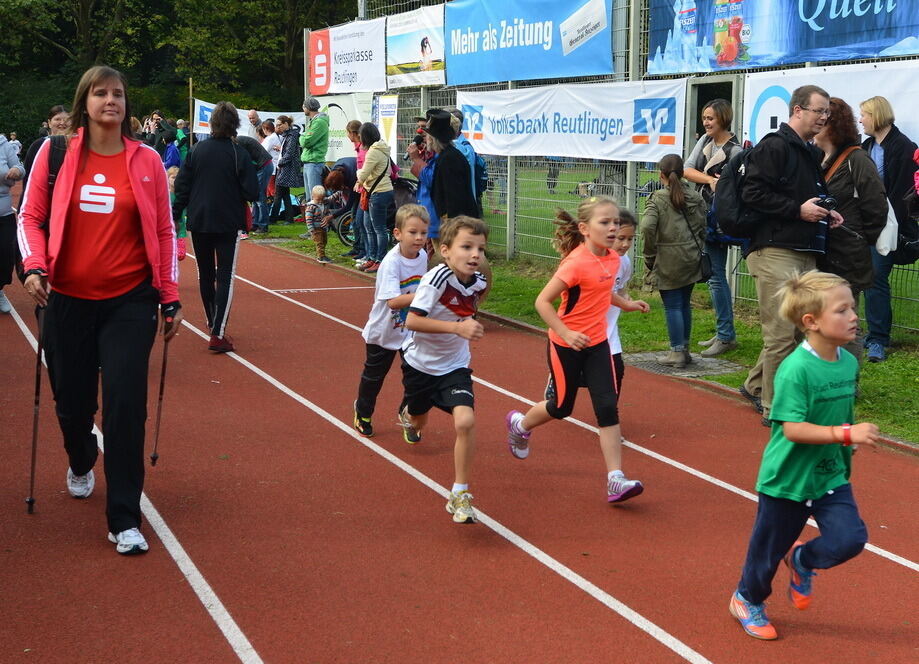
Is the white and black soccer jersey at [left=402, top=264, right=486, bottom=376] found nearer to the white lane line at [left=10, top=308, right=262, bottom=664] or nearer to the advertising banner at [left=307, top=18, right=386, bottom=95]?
the white lane line at [left=10, top=308, right=262, bottom=664]

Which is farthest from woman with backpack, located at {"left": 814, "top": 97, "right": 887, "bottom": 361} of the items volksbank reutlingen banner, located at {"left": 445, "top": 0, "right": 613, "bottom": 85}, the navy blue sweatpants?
volksbank reutlingen banner, located at {"left": 445, "top": 0, "right": 613, "bottom": 85}

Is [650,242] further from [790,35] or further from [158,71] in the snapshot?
[158,71]

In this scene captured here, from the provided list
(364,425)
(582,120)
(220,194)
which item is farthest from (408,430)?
(582,120)

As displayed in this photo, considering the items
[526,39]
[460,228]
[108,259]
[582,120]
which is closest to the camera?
[108,259]

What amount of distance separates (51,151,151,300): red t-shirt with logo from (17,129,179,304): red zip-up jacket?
0.04 metres

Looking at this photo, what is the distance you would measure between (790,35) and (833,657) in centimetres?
804

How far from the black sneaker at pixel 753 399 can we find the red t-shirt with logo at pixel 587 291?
243 centimetres

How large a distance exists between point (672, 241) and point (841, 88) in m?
2.45

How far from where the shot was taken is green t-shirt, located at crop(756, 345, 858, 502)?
425 centimetres

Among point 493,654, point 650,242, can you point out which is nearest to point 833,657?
point 493,654

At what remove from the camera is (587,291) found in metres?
6.25

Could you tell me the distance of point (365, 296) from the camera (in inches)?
562

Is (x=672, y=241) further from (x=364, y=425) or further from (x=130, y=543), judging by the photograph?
(x=130, y=543)

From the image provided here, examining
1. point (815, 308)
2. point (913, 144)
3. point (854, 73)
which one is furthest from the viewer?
point (854, 73)
